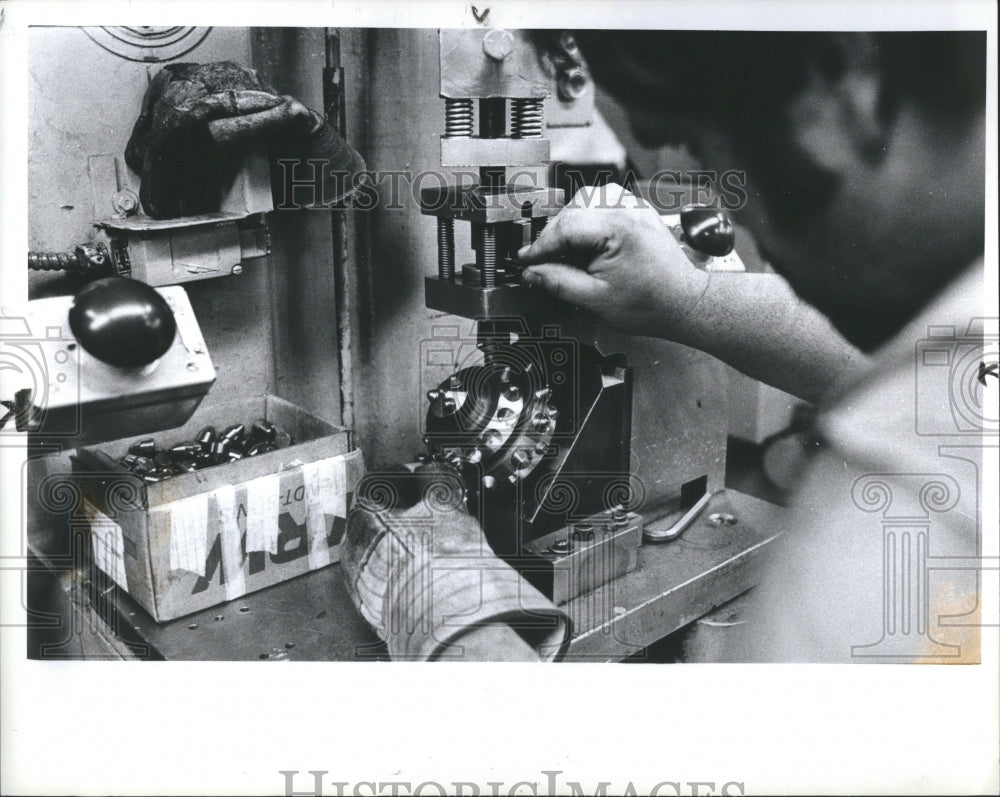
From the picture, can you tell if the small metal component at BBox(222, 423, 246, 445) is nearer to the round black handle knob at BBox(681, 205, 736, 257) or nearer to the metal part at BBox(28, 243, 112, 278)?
the metal part at BBox(28, 243, 112, 278)

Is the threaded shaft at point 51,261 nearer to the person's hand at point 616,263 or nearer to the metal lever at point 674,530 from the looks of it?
the person's hand at point 616,263

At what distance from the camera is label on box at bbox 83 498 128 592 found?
145cm

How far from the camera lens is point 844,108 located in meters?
1.58

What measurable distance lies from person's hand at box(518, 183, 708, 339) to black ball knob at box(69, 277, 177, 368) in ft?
1.72

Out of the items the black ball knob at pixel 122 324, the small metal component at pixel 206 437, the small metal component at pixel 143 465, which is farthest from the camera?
the small metal component at pixel 206 437

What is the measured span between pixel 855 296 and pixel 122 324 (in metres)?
1.18

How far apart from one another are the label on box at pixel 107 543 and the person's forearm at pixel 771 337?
0.93 metres

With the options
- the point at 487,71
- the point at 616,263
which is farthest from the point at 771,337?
the point at 487,71

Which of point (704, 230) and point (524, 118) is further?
point (704, 230)

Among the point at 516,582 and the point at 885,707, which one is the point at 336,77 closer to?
the point at 516,582

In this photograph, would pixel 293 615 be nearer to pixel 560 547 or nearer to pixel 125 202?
pixel 560 547

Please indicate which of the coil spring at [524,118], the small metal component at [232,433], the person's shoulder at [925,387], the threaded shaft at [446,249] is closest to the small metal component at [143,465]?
the small metal component at [232,433]

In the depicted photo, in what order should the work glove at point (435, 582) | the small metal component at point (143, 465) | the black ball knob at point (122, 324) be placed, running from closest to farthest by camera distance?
the black ball knob at point (122, 324)
the work glove at point (435, 582)
the small metal component at point (143, 465)

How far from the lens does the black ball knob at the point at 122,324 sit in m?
1.23
